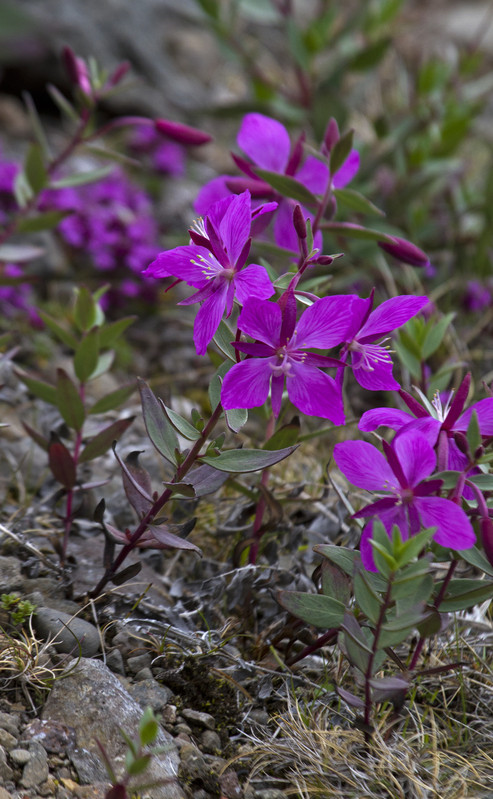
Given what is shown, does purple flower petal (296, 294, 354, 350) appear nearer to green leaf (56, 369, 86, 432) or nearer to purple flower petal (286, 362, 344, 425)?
purple flower petal (286, 362, 344, 425)

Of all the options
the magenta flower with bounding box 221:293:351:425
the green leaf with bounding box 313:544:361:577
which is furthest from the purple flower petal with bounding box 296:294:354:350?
the green leaf with bounding box 313:544:361:577

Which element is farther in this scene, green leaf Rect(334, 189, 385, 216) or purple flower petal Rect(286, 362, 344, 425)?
green leaf Rect(334, 189, 385, 216)

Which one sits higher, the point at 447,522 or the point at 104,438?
the point at 447,522

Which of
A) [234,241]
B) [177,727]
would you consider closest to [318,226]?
[234,241]

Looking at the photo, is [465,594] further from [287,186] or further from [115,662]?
[287,186]

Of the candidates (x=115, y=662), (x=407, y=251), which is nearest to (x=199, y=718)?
(x=115, y=662)

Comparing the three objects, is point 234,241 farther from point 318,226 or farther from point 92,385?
point 92,385
